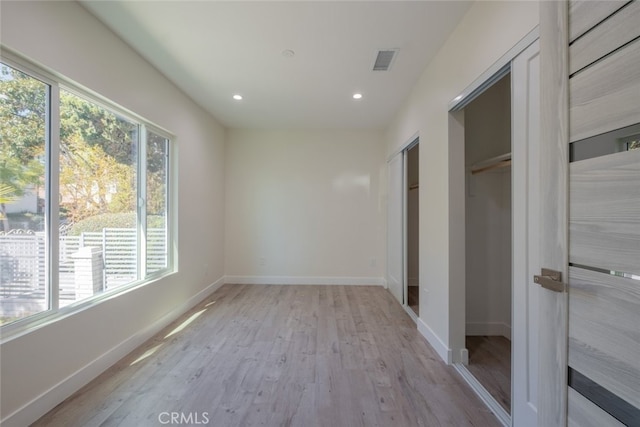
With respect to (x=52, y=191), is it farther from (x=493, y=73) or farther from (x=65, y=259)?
(x=493, y=73)

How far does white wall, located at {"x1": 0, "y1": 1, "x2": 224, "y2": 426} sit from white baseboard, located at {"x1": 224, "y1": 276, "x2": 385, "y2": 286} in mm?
980

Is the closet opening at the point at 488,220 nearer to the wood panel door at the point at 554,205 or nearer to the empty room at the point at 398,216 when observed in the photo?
the empty room at the point at 398,216

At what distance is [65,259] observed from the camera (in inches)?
74.0

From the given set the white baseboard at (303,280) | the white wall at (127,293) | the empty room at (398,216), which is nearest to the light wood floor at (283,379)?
the empty room at (398,216)

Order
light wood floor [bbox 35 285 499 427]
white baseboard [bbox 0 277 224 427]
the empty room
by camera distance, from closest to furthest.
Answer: the empty room
white baseboard [bbox 0 277 224 427]
light wood floor [bbox 35 285 499 427]

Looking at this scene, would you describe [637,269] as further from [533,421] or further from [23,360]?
[23,360]

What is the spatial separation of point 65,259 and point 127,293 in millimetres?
614

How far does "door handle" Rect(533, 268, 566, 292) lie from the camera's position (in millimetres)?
922

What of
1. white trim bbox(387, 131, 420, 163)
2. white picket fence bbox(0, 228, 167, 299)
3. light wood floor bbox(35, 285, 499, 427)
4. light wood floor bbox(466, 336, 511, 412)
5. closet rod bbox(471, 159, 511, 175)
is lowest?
light wood floor bbox(35, 285, 499, 427)

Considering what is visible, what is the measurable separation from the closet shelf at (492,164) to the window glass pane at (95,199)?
10.7 feet

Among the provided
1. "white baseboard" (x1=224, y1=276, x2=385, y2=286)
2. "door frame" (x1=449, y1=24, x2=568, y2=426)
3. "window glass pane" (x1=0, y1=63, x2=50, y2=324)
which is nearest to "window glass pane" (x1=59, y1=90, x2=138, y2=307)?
"window glass pane" (x1=0, y1=63, x2=50, y2=324)

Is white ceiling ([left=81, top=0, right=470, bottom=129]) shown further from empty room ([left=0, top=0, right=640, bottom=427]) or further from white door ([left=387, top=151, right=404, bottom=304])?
white door ([left=387, top=151, right=404, bottom=304])

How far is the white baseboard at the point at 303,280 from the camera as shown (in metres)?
4.62

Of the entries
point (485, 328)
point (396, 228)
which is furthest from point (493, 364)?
point (396, 228)
